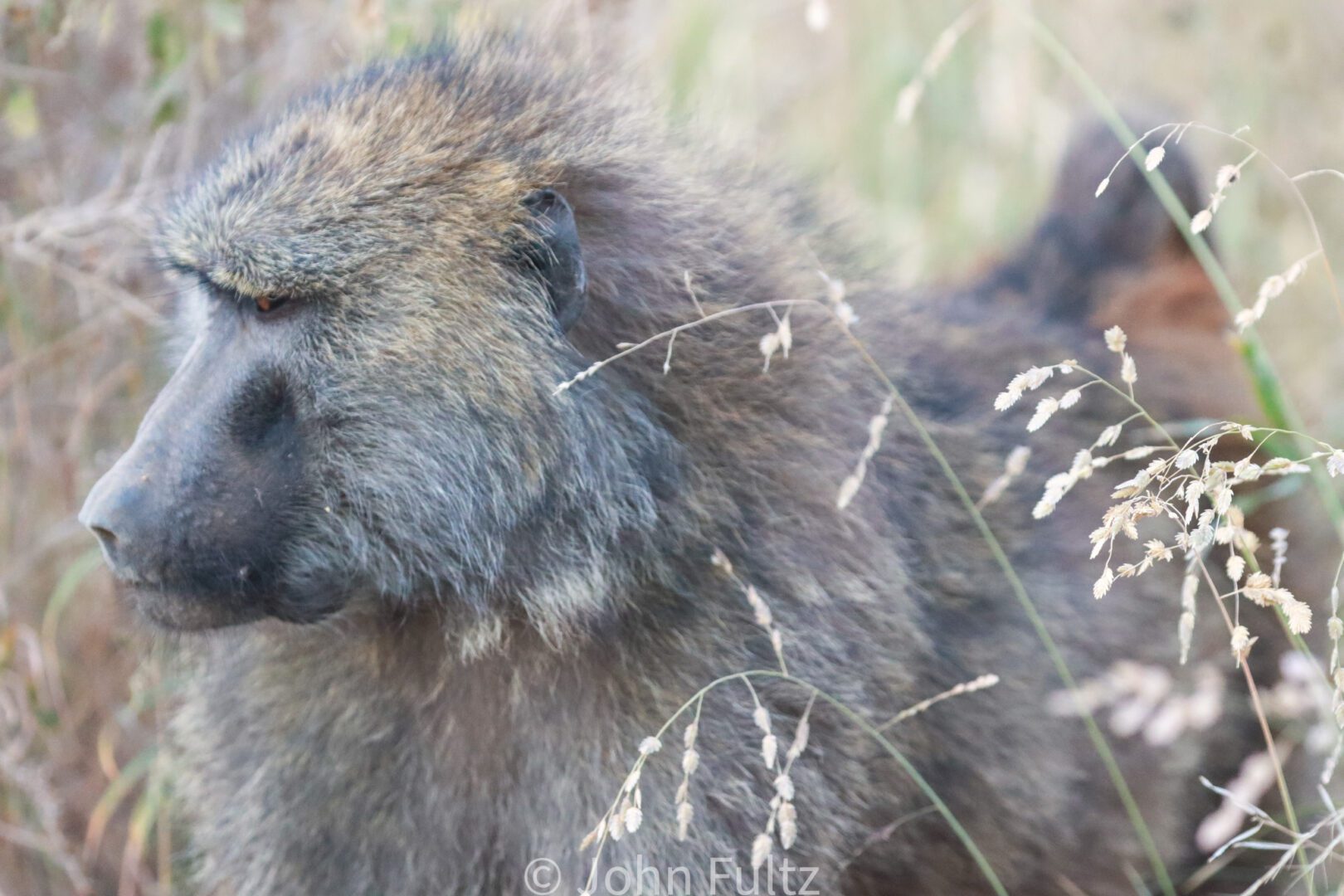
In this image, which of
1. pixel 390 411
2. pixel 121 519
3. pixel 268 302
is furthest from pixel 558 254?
Answer: pixel 121 519

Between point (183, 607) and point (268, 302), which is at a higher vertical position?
point (268, 302)

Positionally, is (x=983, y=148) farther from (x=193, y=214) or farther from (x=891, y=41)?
(x=193, y=214)

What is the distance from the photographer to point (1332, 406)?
4.74m

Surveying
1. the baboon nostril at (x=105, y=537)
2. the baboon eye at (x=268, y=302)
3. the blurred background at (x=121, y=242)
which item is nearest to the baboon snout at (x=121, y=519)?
the baboon nostril at (x=105, y=537)

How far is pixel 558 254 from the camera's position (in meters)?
2.15

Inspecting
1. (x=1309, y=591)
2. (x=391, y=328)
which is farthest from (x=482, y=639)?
(x=1309, y=591)

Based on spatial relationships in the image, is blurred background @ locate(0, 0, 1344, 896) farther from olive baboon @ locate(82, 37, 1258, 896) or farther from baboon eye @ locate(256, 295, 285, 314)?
baboon eye @ locate(256, 295, 285, 314)

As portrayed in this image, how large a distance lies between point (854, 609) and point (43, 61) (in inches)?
107

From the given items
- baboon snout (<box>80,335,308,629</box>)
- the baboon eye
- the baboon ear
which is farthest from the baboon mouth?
the baboon ear

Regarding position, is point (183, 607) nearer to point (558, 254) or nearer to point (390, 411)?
point (390, 411)

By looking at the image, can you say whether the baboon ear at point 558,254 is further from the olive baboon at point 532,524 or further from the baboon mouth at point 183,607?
the baboon mouth at point 183,607

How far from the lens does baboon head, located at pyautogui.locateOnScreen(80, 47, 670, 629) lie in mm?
2117

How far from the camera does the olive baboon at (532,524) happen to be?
7.00 ft

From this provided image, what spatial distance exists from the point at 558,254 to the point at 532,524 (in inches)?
16.4
